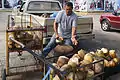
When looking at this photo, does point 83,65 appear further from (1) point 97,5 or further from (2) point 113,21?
(1) point 97,5

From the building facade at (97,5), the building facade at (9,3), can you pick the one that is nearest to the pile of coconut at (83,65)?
the building facade at (97,5)

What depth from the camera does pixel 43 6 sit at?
10727mm

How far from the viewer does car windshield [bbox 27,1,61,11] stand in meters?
10.5

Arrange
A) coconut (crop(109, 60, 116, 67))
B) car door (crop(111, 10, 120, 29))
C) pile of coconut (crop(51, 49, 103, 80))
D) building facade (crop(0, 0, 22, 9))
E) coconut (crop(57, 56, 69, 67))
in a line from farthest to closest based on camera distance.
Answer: building facade (crop(0, 0, 22, 9)) < car door (crop(111, 10, 120, 29)) < coconut (crop(109, 60, 116, 67)) < coconut (crop(57, 56, 69, 67)) < pile of coconut (crop(51, 49, 103, 80))

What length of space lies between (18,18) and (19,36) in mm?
4715

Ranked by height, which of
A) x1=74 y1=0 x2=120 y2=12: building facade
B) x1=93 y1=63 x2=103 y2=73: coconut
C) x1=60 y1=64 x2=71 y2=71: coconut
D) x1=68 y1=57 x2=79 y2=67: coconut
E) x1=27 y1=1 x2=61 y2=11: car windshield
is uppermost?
x1=74 y1=0 x2=120 y2=12: building facade

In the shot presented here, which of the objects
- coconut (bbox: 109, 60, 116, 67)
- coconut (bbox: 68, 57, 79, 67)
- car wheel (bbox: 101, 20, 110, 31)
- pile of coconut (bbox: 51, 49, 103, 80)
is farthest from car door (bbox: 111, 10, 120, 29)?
coconut (bbox: 68, 57, 79, 67)

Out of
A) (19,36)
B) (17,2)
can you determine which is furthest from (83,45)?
(17,2)

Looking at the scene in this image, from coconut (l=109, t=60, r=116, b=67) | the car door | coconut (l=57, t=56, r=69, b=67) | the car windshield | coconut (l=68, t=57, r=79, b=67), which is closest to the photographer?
coconut (l=68, t=57, r=79, b=67)

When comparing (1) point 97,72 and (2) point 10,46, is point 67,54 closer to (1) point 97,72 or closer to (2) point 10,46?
(1) point 97,72

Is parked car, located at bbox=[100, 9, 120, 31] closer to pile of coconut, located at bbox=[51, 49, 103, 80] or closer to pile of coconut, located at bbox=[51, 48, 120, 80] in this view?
pile of coconut, located at bbox=[51, 48, 120, 80]

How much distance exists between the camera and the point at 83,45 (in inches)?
405

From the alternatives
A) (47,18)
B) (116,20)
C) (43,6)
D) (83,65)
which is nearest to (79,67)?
(83,65)

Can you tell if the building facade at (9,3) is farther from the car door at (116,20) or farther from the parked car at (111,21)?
the car door at (116,20)
